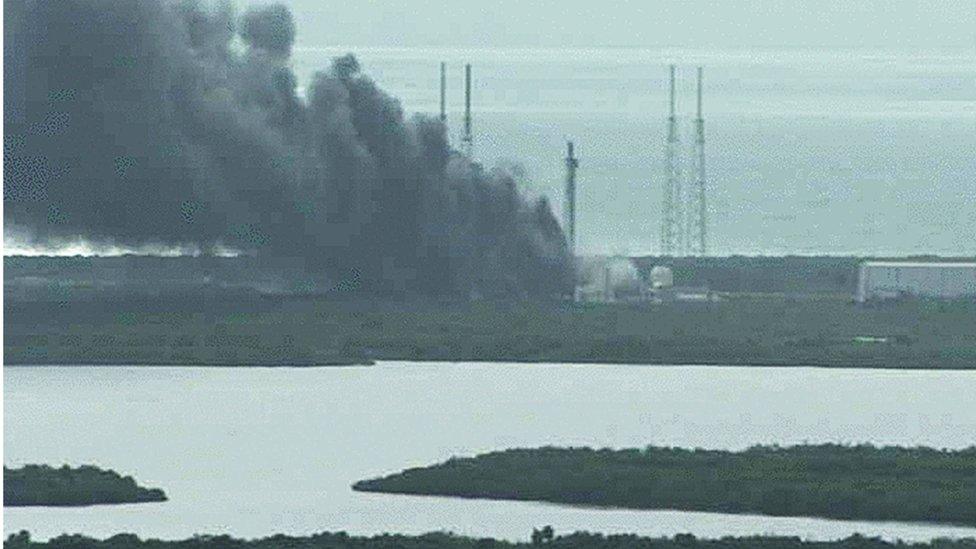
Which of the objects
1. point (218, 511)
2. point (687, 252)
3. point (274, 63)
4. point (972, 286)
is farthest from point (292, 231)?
point (218, 511)

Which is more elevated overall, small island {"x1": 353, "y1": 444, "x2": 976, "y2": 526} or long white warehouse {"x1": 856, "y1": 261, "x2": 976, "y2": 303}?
long white warehouse {"x1": 856, "y1": 261, "x2": 976, "y2": 303}

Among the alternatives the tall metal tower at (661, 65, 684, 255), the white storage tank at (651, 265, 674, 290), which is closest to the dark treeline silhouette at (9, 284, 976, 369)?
the white storage tank at (651, 265, 674, 290)

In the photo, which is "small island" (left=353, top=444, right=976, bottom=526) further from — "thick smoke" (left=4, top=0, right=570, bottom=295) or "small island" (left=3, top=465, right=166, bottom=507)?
"thick smoke" (left=4, top=0, right=570, bottom=295)

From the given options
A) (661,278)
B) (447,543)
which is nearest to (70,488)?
(447,543)

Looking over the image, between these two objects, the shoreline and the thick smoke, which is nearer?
the shoreline

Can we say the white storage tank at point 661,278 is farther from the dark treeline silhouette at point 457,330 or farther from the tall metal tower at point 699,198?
the dark treeline silhouette at point 457,330

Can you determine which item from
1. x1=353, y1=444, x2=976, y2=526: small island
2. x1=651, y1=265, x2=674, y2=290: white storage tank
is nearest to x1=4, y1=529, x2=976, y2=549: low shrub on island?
x1=353, y1=444, x2=976, y2=526: small island

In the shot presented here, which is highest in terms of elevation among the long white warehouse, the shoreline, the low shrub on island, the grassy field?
the long white warehouse

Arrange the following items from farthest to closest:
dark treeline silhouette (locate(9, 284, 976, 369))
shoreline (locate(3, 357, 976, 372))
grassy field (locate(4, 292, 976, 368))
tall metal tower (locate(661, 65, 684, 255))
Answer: tall metal tower (locate(661, 65, 684, 255)) → dark treeline silhouette (locate(9, 284, 976, 369)) → grassy field (locate(4, 292, 976, 368)) → shoreline (locate(3, 357, 976, 372))

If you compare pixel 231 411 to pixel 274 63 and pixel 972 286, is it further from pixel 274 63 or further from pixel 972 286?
pixel 972 286

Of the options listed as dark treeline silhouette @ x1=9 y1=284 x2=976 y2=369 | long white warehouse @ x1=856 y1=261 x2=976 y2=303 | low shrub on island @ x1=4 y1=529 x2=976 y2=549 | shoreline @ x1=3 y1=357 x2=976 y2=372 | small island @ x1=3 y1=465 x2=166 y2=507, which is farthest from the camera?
long white warehouse @ x1=856 y1=261 x2=976 y2=303
